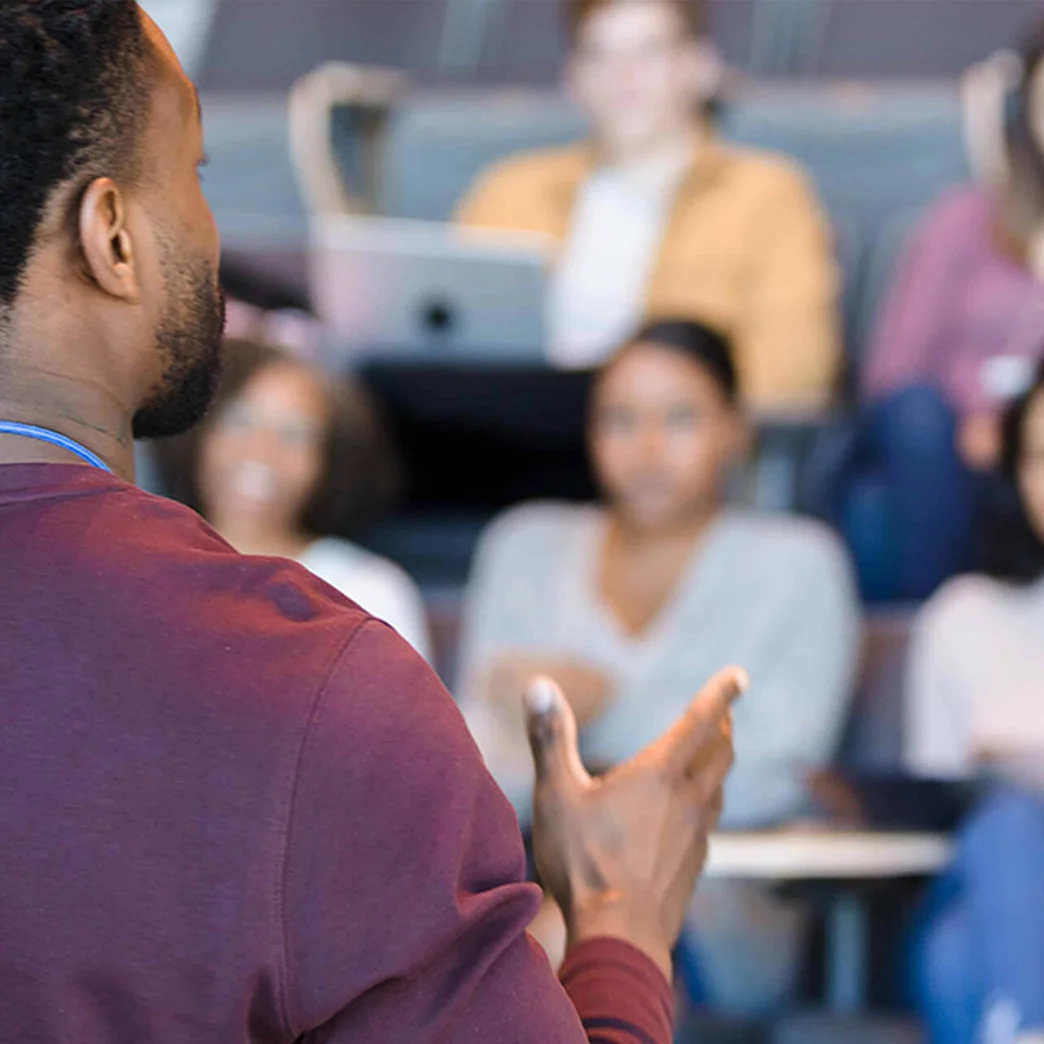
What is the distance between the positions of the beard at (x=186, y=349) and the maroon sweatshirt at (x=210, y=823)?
0.10 metres

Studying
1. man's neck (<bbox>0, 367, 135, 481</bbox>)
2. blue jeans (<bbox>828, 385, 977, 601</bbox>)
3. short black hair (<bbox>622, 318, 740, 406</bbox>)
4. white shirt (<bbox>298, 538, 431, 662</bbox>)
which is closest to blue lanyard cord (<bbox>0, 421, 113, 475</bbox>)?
man's neck (<bbox>0, 367, 135, 481</bbox>)

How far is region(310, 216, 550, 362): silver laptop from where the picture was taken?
2.02 meters

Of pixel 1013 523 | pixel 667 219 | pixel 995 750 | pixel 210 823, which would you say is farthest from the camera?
pixel 667 219

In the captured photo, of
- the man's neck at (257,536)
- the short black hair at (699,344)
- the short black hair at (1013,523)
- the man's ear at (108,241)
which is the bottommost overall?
the man's neck at (257,536)

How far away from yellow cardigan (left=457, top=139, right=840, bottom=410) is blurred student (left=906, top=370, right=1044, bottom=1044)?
14.0 inches

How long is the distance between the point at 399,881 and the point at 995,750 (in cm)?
128

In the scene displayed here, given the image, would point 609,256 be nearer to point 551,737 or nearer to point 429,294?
point 429,294

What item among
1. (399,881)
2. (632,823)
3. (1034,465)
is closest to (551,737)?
(632,823)

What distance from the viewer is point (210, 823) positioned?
0.57m

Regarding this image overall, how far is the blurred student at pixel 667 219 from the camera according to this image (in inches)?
92.4

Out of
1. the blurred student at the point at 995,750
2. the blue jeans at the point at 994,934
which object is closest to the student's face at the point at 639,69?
the blurred student at the point at 995,750

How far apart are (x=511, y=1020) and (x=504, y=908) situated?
0.13 ft

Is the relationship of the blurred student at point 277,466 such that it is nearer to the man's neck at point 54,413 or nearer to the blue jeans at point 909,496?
the blue jeans at point 909,496

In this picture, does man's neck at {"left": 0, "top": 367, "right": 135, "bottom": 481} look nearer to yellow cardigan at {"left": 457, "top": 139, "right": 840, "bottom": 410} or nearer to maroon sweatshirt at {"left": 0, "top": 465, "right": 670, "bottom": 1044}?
maroon sweatshirt at {"left": 0, "top": 465, "right": 670, "bottom": 1044}
